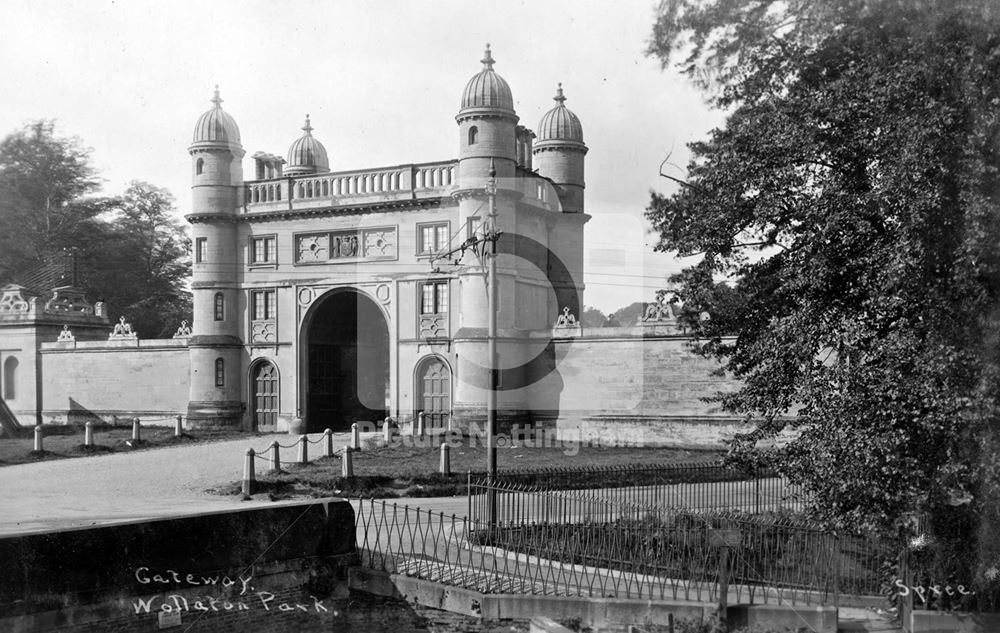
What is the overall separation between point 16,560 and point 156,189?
187 ft

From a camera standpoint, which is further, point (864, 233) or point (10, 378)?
point (10, 378)

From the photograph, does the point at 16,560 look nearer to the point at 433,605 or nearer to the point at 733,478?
the point at 433,605

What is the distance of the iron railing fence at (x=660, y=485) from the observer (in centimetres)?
1870

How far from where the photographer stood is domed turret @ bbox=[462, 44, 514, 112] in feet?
97.8

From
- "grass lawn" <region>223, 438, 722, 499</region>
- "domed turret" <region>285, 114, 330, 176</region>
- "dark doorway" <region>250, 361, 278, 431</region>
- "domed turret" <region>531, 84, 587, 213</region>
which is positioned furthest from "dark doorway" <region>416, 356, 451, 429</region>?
"domed turret" <region>285, 114, 330, 176</region>

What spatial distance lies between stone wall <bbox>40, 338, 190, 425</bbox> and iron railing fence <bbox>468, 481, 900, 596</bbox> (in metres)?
25.6

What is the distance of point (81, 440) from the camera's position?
3052 centimetres

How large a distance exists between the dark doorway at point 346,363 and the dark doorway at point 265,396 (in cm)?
144

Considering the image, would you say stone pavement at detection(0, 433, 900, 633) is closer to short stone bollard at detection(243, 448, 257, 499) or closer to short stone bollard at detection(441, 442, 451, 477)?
short stone bollard at detection(243, 448, 257, 499)

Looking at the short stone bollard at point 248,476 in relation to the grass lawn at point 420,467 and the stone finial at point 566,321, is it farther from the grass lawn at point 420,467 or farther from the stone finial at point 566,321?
the stone finial at point 566,321

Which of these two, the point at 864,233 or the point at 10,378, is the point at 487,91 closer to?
the point at 864,233

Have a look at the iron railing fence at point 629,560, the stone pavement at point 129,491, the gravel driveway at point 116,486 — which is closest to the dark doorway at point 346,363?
the gravel driveway at point 116,486

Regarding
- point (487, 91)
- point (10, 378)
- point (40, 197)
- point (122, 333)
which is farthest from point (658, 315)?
point (40, 197)

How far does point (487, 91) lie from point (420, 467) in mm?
13935
